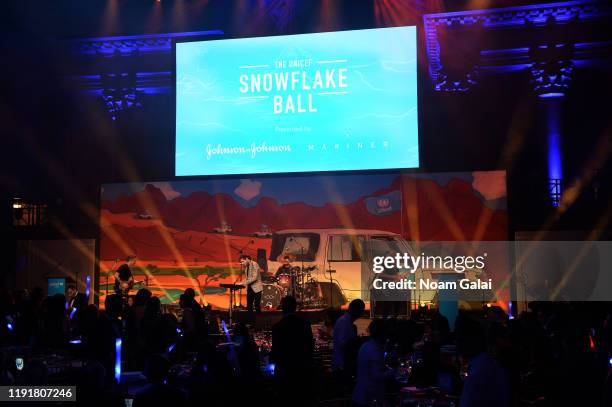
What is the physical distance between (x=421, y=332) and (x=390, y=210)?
2.21 m

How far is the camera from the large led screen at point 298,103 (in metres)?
10.1

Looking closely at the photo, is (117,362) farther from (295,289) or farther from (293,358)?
(295,289)

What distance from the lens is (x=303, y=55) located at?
410 inches

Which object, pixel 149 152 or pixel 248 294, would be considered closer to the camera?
pixel 248 294

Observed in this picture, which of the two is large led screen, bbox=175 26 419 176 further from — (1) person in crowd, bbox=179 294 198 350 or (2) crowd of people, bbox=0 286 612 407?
(1) person in crowd, bbox=179 294 198 350

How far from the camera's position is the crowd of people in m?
3.63

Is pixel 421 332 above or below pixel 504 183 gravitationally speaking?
below

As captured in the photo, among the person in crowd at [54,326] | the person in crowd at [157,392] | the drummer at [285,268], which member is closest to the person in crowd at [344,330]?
the person in crowd at [54,326]

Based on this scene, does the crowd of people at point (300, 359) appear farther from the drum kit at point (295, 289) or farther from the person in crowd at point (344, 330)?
the drum kit at point (295, 289)

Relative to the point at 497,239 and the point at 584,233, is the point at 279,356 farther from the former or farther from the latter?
the point at 584,233

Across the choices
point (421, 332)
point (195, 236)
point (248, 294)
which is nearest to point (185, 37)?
point (195, 236)

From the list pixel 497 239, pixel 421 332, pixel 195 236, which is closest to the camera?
pixel 421 332

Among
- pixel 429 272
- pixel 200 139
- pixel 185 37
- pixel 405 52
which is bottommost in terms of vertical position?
pixel 429 272

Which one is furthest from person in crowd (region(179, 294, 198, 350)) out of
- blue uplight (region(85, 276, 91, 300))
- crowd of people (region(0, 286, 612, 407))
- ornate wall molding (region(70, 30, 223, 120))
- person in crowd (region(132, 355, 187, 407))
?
ornate wall molding (region(70, 30, 223, 120))
